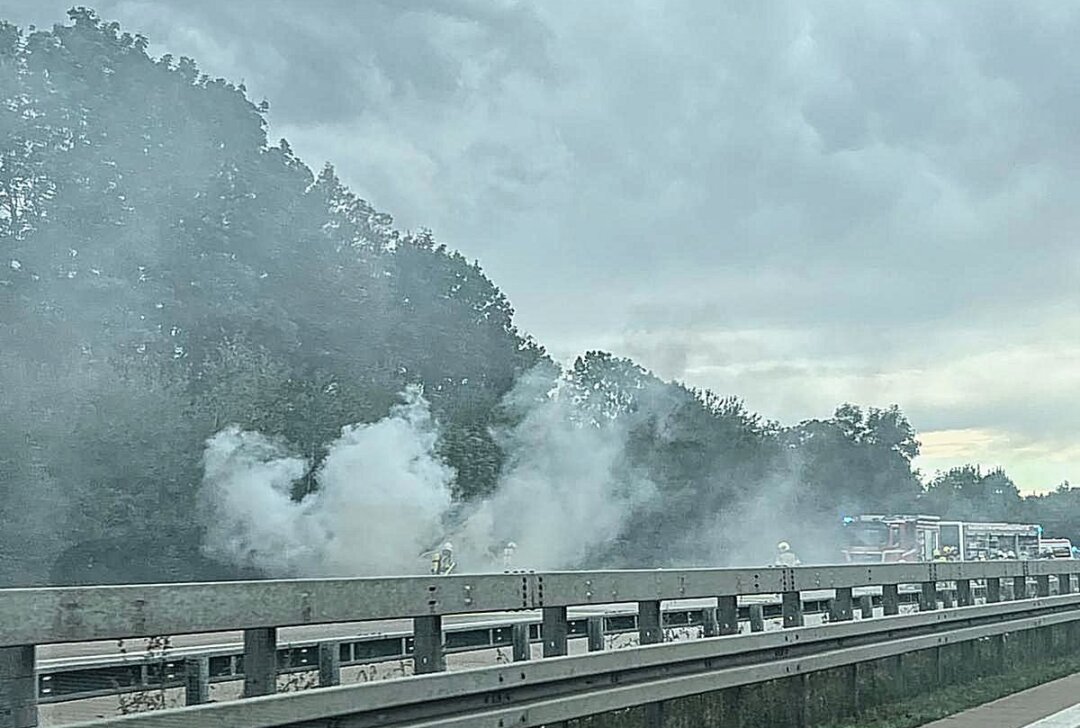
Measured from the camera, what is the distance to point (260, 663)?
233 inches

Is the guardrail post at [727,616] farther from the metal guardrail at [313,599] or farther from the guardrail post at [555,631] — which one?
the guardrail post at [555,631]

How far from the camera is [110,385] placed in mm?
37469

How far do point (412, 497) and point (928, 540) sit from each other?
21455 millimetres

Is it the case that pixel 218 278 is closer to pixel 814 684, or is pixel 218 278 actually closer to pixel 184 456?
pixel 184 456

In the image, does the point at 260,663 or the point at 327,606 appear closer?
the point at 260,663

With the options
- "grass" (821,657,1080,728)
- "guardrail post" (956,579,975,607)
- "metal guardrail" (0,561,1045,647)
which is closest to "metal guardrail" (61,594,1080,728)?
"metal guardrail" (0,561,1045,647)

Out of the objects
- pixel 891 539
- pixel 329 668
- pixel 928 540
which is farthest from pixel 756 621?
pixel 891 539

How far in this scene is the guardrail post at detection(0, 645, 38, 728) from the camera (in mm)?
4703

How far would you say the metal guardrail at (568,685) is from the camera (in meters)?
5.77

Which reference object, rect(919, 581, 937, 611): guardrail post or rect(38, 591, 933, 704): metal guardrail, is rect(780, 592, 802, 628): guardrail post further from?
rect(919, 581, 937, 611): guardrail post

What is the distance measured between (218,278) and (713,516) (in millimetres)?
23955

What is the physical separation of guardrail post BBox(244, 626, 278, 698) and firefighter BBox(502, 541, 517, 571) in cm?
3805

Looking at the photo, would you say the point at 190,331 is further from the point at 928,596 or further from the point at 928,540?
the point at 928,596

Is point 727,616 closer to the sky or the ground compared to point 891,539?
closer to the ground
